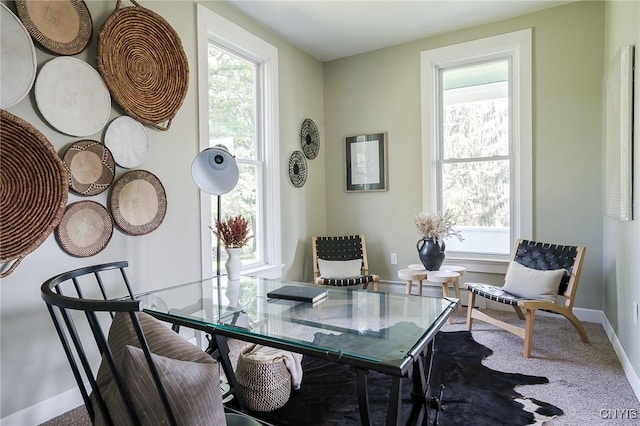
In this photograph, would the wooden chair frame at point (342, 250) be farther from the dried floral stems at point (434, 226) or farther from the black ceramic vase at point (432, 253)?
the dried floral stems at point (434, 226)

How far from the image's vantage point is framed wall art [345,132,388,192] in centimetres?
417

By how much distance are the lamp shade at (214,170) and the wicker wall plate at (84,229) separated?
0.59 meters

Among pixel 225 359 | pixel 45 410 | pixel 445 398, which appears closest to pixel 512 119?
pixel 445 398

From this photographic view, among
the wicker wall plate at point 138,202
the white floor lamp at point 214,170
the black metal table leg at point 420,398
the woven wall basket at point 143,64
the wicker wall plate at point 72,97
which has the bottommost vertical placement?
the black metal table leg at point 420,398

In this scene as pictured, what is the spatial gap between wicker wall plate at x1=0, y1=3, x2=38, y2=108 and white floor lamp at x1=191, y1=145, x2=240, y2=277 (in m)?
0.91

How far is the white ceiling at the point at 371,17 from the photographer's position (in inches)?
125

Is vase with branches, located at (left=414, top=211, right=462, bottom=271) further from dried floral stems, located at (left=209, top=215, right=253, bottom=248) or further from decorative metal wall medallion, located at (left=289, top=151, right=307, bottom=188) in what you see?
dried floral stems, located at (left=209, top=215, right=253, bottom=248)

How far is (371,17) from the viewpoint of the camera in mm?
3402

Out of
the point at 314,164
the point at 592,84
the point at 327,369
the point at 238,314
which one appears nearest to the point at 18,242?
the point at 238,314

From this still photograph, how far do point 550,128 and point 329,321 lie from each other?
9.86ft

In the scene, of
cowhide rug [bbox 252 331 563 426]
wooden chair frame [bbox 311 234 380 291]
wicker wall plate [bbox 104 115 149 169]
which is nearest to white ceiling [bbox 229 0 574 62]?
wicker wall plate [bbox 104 115 149 169]

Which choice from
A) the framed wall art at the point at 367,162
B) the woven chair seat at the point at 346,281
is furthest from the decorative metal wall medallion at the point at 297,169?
the woven chair seat at the point at 346,281

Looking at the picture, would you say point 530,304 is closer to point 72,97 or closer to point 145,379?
point 145,379

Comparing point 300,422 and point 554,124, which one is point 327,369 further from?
point 554,124
